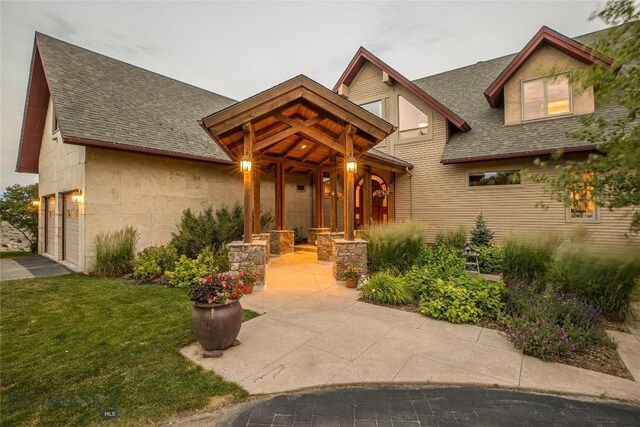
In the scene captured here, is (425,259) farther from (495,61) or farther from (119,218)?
(495,61)

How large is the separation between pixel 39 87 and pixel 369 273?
13.4 metres

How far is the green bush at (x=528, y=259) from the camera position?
5355mm

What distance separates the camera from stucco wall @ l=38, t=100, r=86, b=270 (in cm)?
810

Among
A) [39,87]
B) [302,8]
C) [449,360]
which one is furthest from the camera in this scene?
[302,8]

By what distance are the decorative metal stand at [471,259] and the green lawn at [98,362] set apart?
22.0 feet

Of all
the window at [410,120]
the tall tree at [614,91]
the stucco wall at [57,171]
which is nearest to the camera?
the tall tree at [614,91]

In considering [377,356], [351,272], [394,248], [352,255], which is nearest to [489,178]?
[394,248]

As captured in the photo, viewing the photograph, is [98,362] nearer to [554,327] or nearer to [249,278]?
[249,278]

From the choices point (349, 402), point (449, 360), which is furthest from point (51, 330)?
point (449, 360)

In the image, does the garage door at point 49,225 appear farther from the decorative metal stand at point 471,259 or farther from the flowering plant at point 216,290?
the decorative metal stand at point 471,259

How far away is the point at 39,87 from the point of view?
10359 millimetres

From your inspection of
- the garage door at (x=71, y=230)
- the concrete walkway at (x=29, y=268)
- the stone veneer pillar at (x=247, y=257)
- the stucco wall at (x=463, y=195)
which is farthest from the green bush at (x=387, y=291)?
the garage door at (x=71, y=230)

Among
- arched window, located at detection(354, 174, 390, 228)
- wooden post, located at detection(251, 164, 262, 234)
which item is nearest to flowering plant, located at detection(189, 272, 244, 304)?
wooden post, located at detection(251, 164, 262, 234)

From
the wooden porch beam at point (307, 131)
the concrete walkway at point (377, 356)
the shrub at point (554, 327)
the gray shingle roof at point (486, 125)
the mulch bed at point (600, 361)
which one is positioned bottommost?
the mulch bed at point (600, 361)
